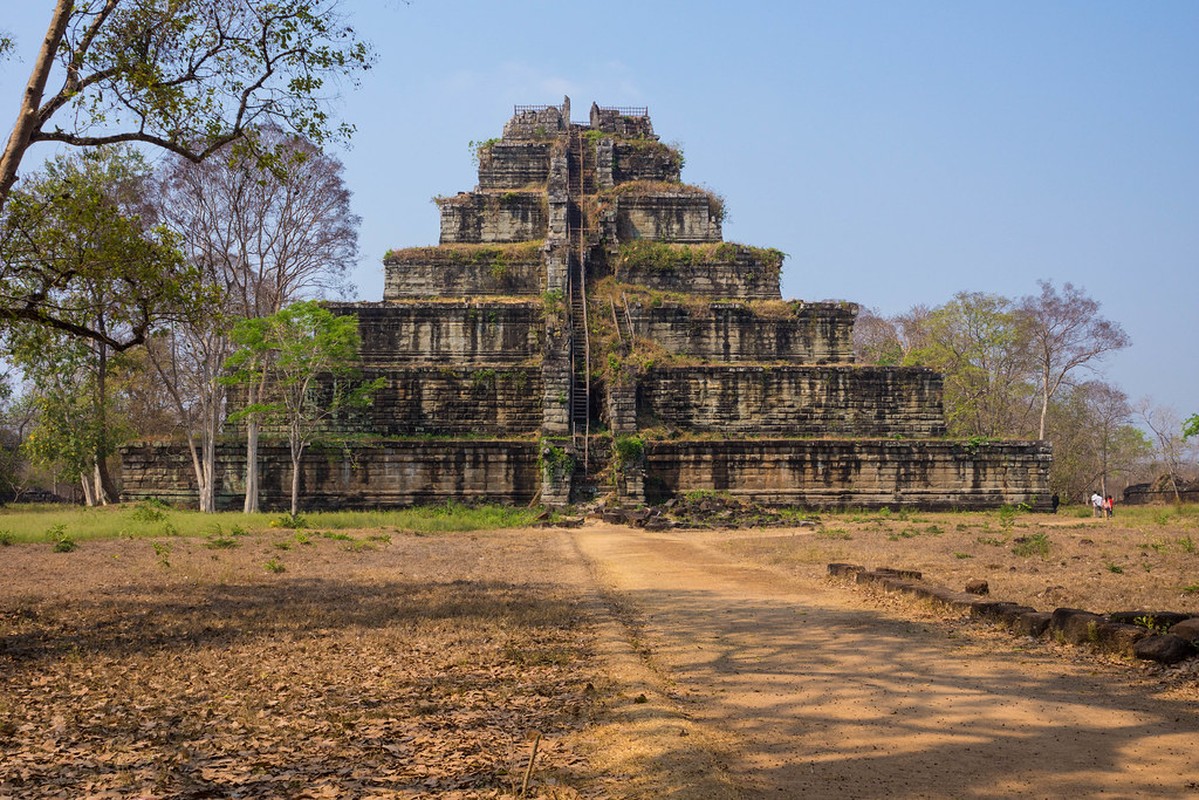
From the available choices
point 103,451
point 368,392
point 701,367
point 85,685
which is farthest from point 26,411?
point 85,685

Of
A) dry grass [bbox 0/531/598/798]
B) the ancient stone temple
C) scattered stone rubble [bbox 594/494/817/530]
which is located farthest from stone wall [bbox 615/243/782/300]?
dry grass [bbox 0/531/598/798]

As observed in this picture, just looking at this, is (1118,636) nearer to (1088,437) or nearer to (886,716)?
(886,716)

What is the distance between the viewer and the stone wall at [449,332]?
27625 mm

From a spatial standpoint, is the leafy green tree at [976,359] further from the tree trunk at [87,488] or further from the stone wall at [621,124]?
the tree trunk at [87,488]

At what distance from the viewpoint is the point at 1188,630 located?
6.31m

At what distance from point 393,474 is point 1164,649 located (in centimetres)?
2084

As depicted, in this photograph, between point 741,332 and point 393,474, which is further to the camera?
point 741,332

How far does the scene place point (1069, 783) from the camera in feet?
13.6

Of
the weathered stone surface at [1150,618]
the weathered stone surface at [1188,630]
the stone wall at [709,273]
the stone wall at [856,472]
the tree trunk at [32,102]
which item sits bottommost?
the weathered stone surface at [1150,618]

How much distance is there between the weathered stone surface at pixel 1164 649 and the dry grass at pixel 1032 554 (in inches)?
83.5

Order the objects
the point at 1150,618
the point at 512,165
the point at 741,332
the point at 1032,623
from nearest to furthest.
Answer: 1. the point at 1150,618
2. the point at 1032,623
3. the point at 741,332
4. the point at 512,165

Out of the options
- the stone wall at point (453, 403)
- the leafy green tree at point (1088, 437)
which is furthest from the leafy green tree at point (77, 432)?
the leafy green tree at point (1088, 437)

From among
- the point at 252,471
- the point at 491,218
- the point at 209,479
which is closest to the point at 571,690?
the point at 252,471

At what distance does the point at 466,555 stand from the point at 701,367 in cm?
1296
